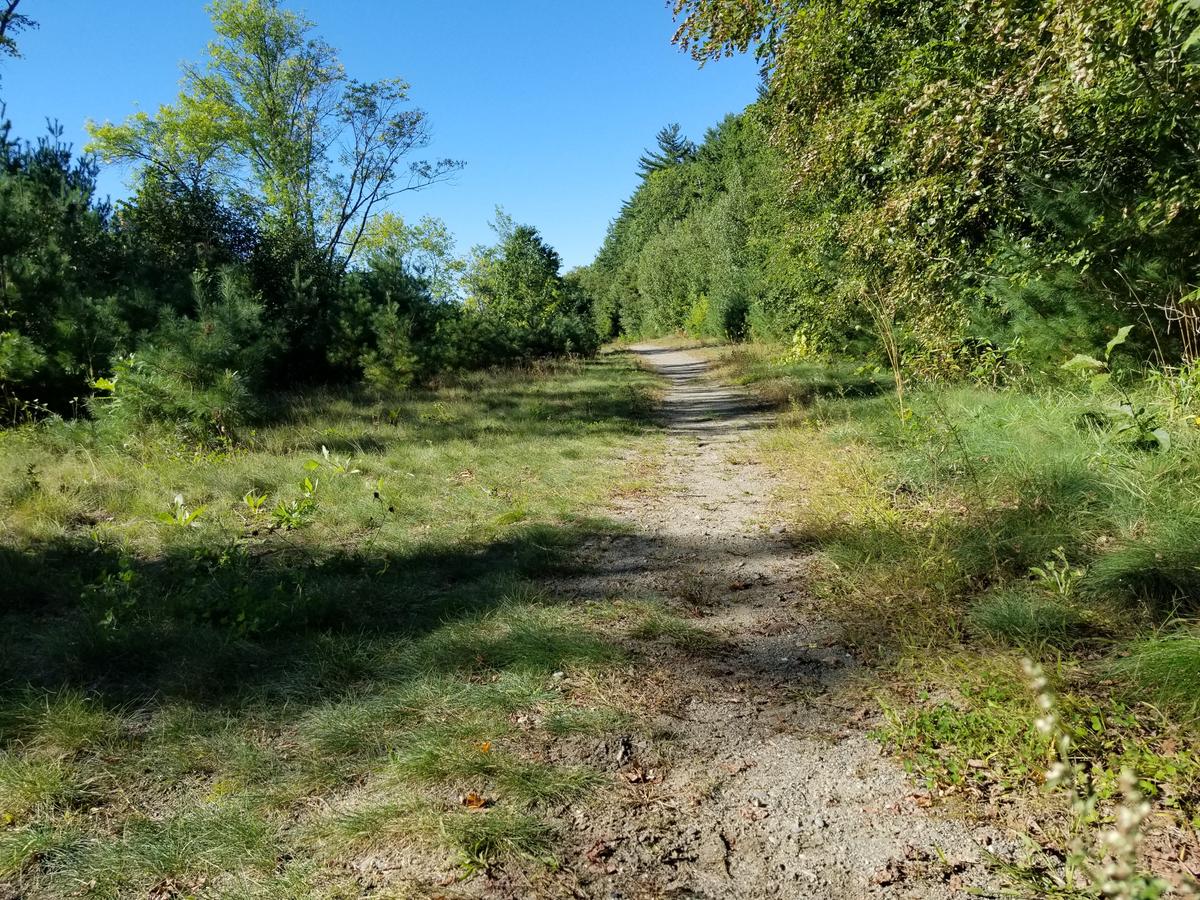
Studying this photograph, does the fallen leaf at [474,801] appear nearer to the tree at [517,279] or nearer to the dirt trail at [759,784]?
the dirt trail at [759,784]

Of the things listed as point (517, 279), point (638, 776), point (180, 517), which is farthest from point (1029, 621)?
point (517, 279)

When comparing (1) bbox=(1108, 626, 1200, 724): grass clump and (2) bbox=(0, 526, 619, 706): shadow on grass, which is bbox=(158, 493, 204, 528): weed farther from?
(1) bbox=(1108, 626, 1200, 724): grass clump

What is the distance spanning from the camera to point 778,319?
21812mm

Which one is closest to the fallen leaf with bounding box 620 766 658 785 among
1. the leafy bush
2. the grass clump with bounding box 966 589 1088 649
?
the grass clump with bounding box 966 589 1088 649

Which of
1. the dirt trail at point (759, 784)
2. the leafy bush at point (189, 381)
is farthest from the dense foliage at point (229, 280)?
the dirt trail at point (759, 784)

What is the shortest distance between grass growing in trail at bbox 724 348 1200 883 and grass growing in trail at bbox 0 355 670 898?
1269mm

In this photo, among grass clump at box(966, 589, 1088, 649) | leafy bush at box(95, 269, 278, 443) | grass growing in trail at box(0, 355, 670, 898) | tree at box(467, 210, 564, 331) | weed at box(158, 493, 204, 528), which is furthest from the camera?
tree at box(467, 210, 564, 331)

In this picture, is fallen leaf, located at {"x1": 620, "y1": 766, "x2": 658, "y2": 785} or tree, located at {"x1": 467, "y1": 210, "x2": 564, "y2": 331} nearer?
fallen leaf, located at {"x1": 620, "y1": 766, "x2": 658, "y2": 785}

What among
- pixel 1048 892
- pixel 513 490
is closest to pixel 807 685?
pixel 1048 892

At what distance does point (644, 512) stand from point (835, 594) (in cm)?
225

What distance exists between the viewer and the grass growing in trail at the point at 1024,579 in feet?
7.39

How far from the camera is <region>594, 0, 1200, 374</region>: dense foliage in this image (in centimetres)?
457

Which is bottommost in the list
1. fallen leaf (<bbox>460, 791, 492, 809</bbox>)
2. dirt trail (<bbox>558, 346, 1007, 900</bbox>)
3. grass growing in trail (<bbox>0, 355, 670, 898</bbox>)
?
dirt trail (<bbox>558, 346, 1007, 900</bbox>)

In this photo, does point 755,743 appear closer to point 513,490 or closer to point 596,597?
point 596,597
